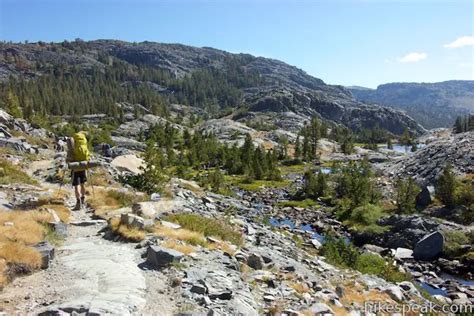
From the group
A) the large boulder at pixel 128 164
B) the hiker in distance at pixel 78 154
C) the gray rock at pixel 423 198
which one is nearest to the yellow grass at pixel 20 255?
the hiker in distance at pixel 78 154

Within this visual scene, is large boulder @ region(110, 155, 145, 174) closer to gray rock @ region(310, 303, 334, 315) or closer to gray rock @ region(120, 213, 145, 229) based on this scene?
gray rock @ region(120, 213, 145, 229)

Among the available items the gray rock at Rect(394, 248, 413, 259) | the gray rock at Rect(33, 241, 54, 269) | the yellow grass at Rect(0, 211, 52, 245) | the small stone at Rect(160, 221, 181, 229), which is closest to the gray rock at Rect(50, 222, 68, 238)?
the yellow grass at Rect(0, 211, 52, 245)

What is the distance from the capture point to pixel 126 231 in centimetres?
1727

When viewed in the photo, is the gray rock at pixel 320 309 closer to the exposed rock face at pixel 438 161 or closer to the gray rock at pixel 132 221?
the gray rock at pixel 132 221

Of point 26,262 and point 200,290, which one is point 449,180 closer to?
point 200,290

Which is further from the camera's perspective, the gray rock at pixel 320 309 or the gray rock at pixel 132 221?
the gray rock at pixel 132 221

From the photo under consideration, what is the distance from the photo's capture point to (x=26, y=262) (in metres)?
12.8

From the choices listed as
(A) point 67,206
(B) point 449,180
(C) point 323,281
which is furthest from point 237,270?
(B) point 449,180

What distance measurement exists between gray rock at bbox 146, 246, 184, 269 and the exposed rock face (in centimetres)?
6499

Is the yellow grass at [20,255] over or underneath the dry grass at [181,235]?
over

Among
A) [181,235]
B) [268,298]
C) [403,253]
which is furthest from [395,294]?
[403,253]

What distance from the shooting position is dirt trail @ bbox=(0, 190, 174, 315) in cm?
1073

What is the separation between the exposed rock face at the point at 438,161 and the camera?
7388 cm

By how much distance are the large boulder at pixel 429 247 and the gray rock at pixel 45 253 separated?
38811 mm
